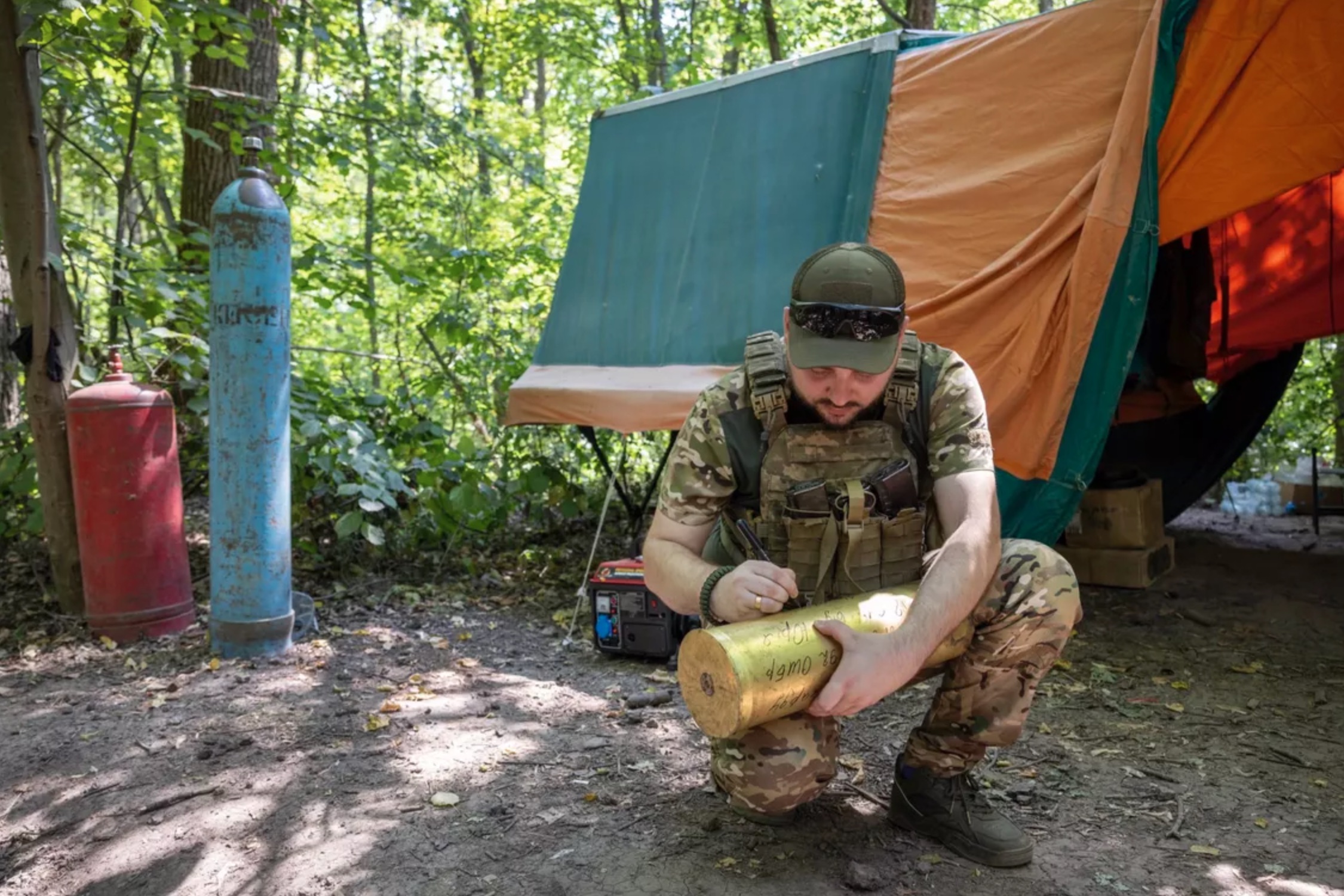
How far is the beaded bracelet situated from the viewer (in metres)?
2.09

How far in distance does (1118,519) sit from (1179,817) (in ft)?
9.24

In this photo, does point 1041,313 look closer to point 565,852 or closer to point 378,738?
point 565,852

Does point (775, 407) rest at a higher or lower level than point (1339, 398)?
higher

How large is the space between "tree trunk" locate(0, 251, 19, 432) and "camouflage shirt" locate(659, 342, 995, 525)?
4279mm

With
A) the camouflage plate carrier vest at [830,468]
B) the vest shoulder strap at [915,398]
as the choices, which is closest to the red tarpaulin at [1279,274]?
the vest shoulder strap at [915,398]

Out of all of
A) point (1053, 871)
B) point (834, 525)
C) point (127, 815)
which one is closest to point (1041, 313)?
point (834, 525)

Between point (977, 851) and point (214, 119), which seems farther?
point (214, 119)

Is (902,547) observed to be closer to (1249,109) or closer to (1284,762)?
(1284,762)

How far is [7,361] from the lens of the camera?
17.6ft

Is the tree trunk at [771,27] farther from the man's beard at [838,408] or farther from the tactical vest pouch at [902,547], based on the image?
the tactical vest pouch at [902,547]

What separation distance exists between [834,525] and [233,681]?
8.80ft

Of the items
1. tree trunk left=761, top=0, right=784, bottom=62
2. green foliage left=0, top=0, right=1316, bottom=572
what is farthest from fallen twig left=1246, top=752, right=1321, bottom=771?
tree trunk left=761, top=0, right=784, bottom=62

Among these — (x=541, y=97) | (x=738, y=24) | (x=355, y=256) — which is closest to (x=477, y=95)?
(x=541, y=97)

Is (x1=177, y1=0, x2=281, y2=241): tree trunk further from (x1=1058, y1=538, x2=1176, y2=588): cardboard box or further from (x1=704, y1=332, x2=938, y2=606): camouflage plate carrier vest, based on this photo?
(x1=1058, y1=538, x2=1176, y2=588): cardboard box
